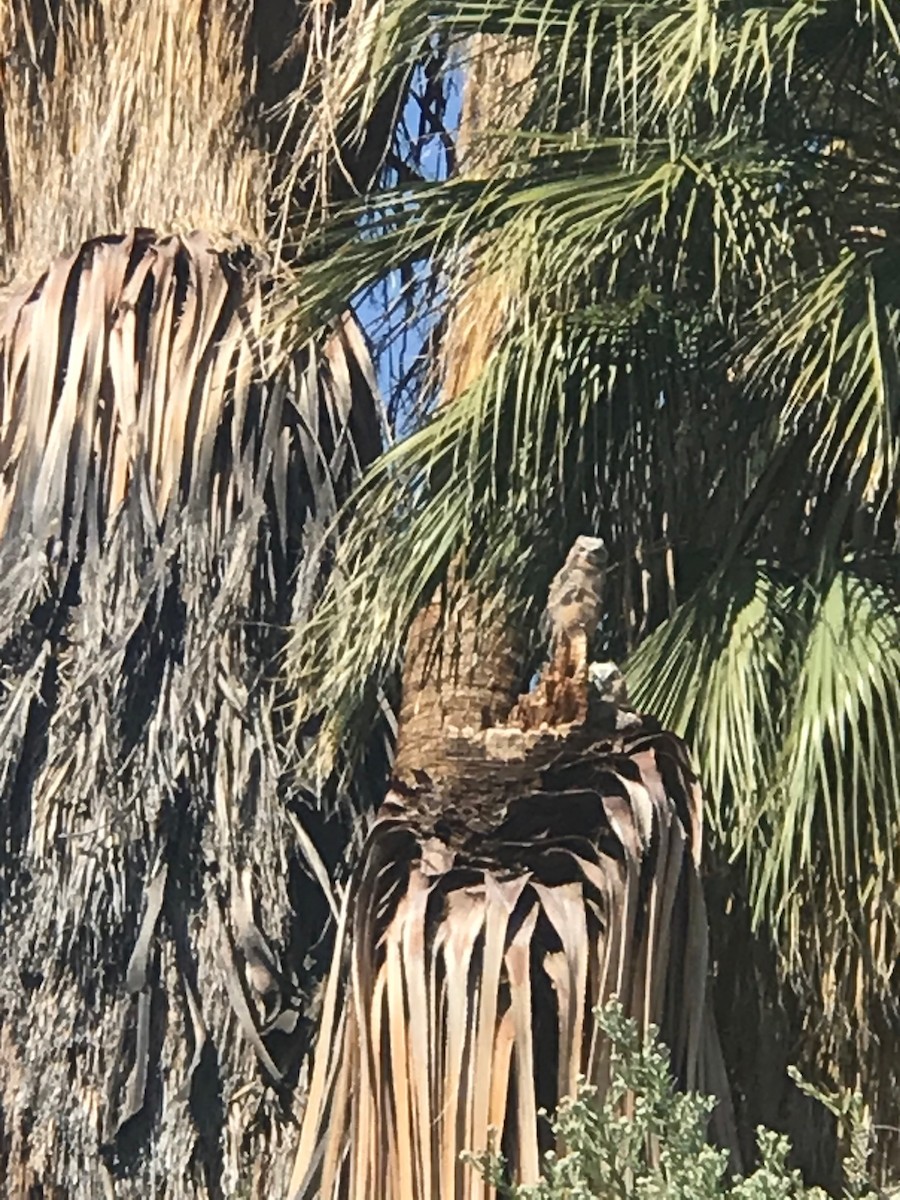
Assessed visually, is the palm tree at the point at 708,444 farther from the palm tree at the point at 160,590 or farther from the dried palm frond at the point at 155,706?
the dried palm frond at the point at 155,706

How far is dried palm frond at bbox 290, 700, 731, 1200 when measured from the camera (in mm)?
3840

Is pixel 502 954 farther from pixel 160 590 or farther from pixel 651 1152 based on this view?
pixel 160 590

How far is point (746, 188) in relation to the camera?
4.51 metres

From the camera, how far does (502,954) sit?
154 inches

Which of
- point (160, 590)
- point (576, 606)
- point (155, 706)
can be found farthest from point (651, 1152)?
point (160, 590)

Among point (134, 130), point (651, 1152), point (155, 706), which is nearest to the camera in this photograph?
point (651, 1152)

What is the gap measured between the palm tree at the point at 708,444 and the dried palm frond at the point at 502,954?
0.16ft

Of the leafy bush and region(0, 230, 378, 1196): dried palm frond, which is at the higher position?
region(0, 230, 378, 1196): dried palm frond

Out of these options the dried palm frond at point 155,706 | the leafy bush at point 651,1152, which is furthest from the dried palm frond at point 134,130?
the leafy bush at point 651,1152

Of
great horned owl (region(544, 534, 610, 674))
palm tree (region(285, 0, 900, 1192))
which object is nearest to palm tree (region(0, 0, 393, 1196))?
palm tree (region(285, 0, 900, 1192))

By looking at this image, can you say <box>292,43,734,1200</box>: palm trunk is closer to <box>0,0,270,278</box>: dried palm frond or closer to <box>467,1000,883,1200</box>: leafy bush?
<box>467,1000,883,1200</box>: leafy bush

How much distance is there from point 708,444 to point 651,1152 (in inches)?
75.7

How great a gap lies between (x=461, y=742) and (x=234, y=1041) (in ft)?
5.71

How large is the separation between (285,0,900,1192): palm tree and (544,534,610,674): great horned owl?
0.35 metres
